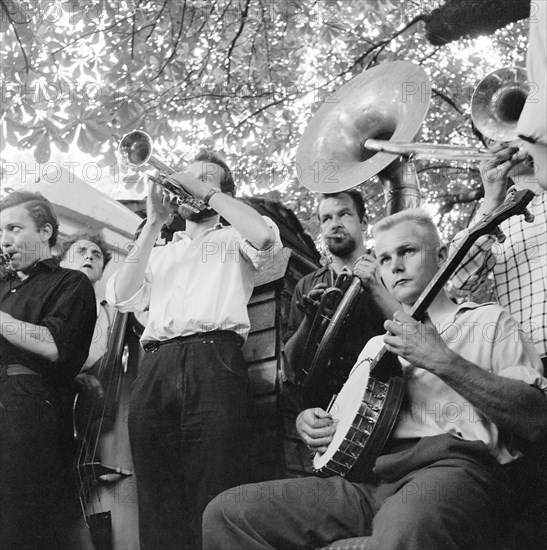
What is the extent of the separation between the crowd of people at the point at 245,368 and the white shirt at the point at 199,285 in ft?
0.03

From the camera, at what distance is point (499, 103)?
3814 millimetres

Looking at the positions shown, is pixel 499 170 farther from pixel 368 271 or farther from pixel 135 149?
pixel 135 149

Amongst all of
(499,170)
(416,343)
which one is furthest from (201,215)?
(416,343)

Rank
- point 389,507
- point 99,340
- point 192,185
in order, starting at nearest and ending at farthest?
point 389,507
point 192,185
point 99,340

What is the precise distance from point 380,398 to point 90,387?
1929 millimetres

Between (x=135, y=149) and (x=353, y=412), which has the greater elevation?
(x=135, y=149)

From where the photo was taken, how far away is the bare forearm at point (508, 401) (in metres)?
2.54

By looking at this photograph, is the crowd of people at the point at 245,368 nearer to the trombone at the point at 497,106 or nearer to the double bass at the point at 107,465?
the double bass at the point at 107,465

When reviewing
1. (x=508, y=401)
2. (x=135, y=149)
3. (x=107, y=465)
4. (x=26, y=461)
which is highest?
(x=135, y=149)

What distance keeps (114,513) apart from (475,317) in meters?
2.24

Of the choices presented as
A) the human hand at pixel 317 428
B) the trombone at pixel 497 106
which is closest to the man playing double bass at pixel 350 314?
the human hand at pixel 317 428

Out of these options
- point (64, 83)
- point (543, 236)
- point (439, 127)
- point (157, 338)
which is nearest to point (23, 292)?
point (157, 338)

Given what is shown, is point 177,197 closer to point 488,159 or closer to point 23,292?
point 23,292

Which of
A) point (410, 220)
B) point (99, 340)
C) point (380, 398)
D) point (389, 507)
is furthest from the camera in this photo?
point (99, 340)
